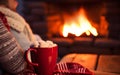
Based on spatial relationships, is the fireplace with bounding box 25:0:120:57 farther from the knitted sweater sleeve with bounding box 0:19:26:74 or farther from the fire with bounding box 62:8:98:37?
the knitted sweater sleeve with bounding box 0:19:26:74

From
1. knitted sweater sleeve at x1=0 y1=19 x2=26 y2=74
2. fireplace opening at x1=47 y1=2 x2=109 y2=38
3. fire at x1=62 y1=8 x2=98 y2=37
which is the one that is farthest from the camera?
fireplace opening at x1=47 y1=2 x2=109 y2=38

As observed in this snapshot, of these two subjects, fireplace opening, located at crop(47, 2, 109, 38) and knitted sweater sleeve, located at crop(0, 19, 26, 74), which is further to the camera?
fireplace opening, located at crop(47, 2, 109, 38)

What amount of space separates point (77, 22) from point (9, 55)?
6.56 feet

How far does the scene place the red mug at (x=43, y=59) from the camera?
74 cm

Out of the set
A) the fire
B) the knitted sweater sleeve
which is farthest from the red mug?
the fire

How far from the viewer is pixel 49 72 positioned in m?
0.76

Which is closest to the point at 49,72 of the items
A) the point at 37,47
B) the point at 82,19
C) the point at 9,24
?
the point at 37,47

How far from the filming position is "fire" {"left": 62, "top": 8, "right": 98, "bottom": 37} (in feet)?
8.17

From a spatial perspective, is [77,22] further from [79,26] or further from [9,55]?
[9,55]

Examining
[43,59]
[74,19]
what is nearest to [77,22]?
[74,19]

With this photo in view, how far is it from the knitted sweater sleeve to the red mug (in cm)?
4

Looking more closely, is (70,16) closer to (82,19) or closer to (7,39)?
(82,19)

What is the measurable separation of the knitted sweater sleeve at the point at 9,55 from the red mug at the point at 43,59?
4cm

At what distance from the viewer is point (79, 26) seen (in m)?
2.61
